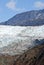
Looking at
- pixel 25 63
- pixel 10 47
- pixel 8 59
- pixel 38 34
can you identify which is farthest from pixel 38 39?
pixel 25 63

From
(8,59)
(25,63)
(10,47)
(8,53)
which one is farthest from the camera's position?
(10,47)

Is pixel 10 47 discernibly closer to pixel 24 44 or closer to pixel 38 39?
pixel 24 44

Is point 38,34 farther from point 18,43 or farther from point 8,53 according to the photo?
point 8,53

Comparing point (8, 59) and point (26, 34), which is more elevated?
point (26, 34)

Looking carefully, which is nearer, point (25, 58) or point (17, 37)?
point (25, 58)

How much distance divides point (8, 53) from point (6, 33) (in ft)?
59.4

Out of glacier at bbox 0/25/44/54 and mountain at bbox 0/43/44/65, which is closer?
mountain at bbox 0/43/44/65

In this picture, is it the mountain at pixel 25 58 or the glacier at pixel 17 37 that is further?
the glacier at pixel 17 37

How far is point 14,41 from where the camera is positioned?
95.9 meters

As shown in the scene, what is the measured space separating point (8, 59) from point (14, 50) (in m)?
15.0

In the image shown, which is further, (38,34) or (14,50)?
(38,34)

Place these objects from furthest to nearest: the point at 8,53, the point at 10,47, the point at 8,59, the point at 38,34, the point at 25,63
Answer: the point at 38,34, the point at 10,47, the point at 8,53, the point at 8,59, the point at 25,63

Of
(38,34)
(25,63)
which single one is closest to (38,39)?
(38,34)

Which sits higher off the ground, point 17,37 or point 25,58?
point 17,37
